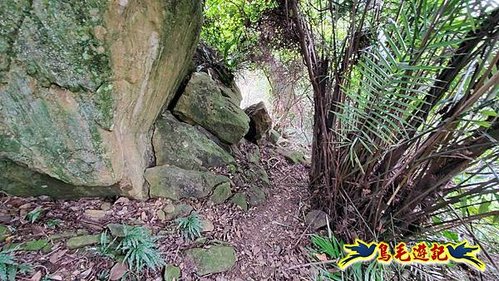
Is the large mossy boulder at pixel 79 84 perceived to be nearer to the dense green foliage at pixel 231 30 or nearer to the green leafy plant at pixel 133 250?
the green leafy plant at pixel 133 250

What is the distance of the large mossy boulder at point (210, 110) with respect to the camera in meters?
2.01

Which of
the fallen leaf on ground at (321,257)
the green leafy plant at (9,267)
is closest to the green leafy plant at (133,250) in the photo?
the green leafy plant at (9,267)

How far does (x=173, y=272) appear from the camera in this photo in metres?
1.38

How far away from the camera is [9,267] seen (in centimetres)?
116

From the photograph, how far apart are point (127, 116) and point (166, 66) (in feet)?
1.20

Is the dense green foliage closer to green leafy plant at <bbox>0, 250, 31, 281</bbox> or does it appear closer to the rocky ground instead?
the rocky ground

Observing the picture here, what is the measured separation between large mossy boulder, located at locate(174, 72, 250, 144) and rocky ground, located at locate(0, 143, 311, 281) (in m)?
0.58

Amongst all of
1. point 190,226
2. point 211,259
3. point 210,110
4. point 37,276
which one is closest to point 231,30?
point 210,110

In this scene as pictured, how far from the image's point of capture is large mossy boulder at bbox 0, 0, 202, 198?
3.96ft

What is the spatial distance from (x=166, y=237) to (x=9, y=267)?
0.65 metres

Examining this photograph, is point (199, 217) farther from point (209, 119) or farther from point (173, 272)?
point (209, 119)

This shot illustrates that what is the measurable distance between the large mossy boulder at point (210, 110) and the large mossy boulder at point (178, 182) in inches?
15.2

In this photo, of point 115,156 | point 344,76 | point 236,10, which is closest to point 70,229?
point 115,156

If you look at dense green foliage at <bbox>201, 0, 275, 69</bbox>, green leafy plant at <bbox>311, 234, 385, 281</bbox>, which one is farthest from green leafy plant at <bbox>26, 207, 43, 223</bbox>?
dense green foliage at <bbox>201, 0, 275, 69</bbox>
